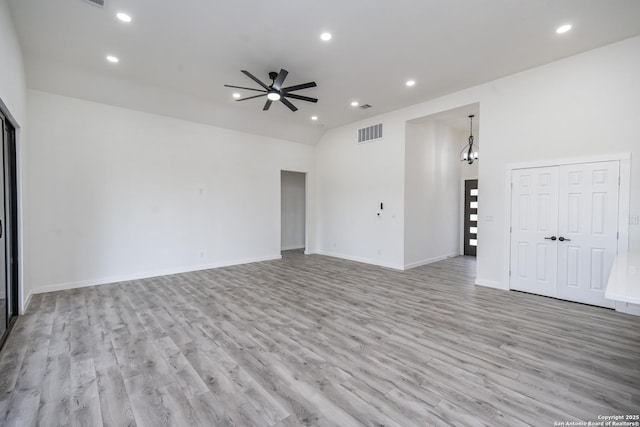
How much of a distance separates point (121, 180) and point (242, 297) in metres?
3.22

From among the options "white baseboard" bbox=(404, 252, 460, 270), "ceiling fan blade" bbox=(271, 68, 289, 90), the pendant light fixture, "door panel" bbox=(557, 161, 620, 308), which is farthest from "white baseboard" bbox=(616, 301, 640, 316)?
"ceiling fan blade" bbox=(271, 68, 289, 90)

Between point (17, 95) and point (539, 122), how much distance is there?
7.22 meters

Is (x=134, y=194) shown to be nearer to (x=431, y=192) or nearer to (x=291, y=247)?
(x=291, y=247)

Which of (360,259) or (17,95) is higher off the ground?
(17,95)

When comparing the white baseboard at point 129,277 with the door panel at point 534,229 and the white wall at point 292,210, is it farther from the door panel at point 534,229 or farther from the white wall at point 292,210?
the door panel at point 534,229

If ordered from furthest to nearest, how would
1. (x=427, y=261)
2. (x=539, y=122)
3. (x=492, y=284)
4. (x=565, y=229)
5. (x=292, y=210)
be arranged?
(x=292, y=210), (x=427, y=261), (x=492, y=284), (x=539, y=122), (x=565, y=229)

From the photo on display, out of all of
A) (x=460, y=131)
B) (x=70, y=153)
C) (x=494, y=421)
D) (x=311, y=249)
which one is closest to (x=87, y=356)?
(x=494, y=421)

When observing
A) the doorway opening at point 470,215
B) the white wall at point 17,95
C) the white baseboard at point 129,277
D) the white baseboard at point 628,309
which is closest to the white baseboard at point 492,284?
the white baseboard at point 628,309

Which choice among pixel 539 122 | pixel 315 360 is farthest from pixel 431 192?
pixel 315 360

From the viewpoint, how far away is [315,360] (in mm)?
2562

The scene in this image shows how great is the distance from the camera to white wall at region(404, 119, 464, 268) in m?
6.32

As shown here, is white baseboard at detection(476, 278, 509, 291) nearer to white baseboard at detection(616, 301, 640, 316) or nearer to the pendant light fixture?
white baseboard at detection(616, 301, 640, 316)

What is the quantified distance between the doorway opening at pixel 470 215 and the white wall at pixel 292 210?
16.2ft

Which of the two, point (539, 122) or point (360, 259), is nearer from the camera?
point (539, 122)
